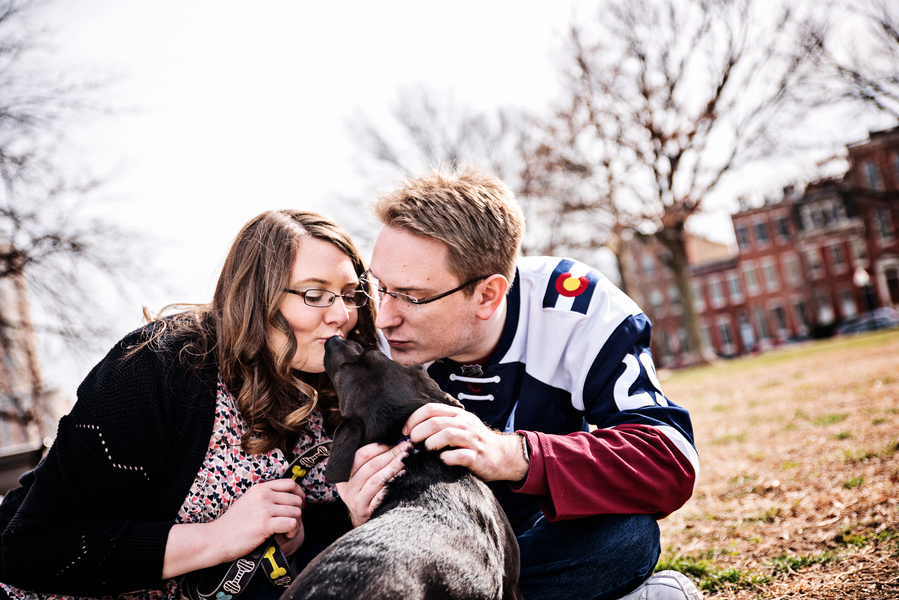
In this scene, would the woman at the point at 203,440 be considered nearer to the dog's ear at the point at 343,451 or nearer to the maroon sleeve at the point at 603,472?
the dog's ear at the point at 343,451

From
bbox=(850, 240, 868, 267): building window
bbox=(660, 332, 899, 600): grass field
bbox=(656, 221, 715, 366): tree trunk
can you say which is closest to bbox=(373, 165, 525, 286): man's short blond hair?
bbox=(660, 332, 899, 600): grass field

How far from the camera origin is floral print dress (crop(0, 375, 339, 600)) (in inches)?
99.3

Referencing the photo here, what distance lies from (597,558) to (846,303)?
6036cm

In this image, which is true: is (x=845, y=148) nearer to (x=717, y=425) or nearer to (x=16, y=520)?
(x=717, y=425)

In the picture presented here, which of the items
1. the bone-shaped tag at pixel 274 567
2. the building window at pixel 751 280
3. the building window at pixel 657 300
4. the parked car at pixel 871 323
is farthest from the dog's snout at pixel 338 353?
the building window at pixel 751 280

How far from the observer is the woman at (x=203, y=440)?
2.33m

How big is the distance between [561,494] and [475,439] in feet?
1.33

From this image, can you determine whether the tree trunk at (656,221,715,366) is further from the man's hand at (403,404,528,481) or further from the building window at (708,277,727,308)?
the building window at (708,277,727,308)

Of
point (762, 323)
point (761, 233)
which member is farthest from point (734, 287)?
point (761, 233)

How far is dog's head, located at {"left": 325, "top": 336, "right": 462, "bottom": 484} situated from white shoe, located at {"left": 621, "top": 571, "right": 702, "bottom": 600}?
1053mm

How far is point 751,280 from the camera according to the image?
56.2m

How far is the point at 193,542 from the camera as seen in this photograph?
2.37 metres

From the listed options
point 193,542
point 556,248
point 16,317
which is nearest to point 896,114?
point 556,248

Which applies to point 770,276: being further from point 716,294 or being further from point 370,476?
point 370,476
